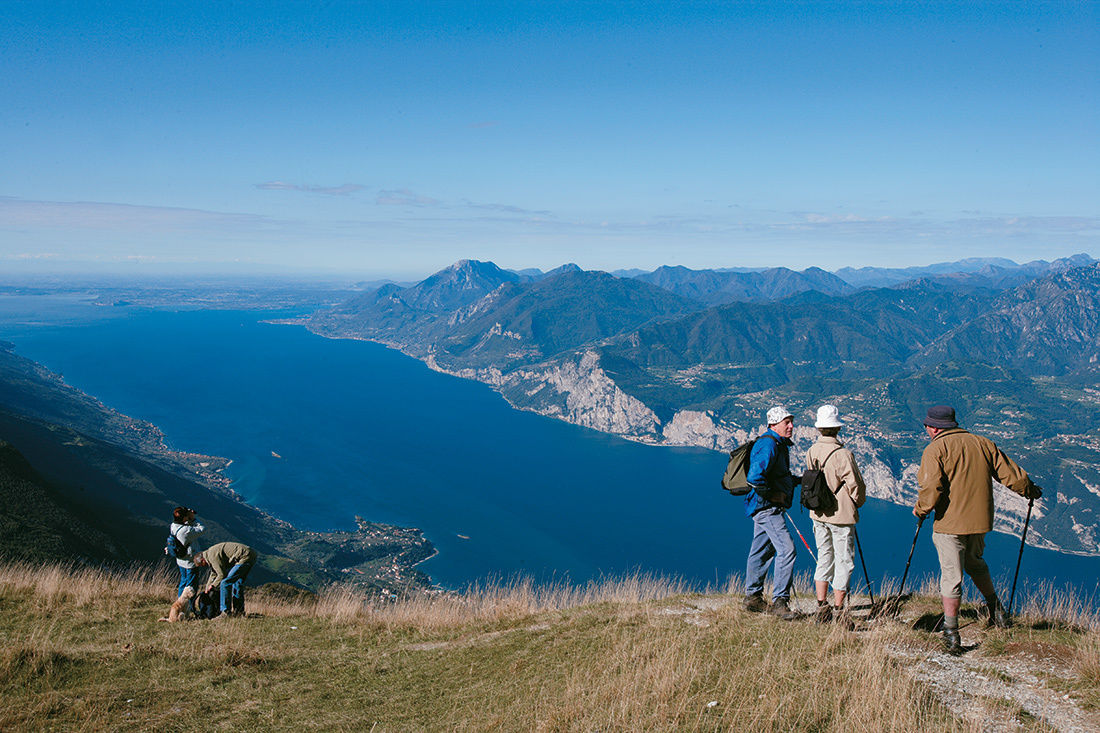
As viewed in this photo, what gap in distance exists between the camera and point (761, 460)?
23.2 feet

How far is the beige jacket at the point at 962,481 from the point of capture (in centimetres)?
628

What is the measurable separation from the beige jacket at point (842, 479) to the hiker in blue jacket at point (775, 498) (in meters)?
0.36

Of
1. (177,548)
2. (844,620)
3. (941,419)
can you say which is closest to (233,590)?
(177,548)

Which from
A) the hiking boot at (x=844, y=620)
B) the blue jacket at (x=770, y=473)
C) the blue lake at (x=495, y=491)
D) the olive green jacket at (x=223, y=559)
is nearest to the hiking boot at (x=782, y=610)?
the hiking boot at (x=844, y=620)

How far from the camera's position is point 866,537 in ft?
370

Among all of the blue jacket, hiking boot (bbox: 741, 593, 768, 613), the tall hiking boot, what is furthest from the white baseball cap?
the tall hiking boot

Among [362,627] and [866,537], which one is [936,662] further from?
[866,537]

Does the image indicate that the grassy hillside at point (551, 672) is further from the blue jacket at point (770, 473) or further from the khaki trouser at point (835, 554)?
the blue jacket at point (770, 473)

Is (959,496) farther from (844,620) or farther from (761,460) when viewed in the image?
(761,460)

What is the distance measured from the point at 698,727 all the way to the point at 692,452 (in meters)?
189

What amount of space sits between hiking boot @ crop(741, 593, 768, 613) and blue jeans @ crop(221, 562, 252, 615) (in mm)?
7686

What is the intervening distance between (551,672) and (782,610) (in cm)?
312

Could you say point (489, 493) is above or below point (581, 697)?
below

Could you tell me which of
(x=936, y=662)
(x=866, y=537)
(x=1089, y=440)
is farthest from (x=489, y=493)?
(x=1089, y=440)
